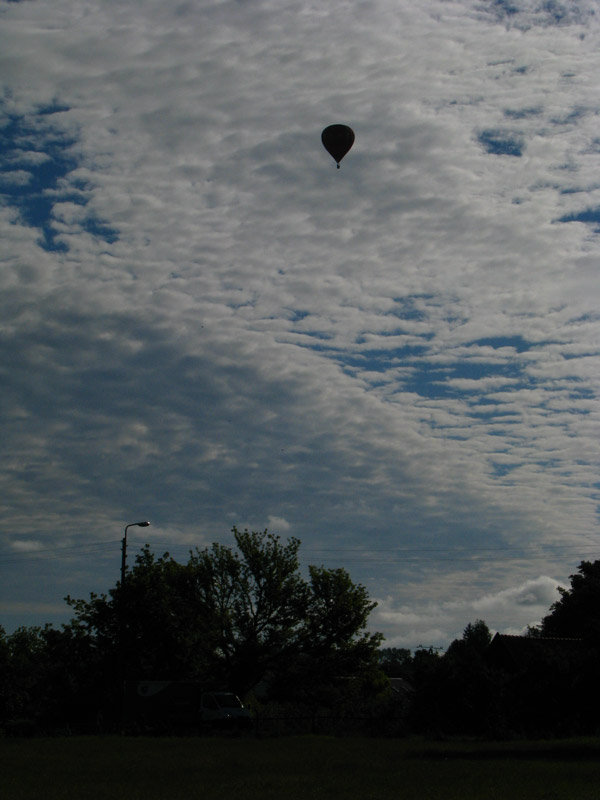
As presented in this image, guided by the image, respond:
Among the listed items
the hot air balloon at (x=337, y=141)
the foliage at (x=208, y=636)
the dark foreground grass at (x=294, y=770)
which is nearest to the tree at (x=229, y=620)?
the foliage at (x=208, y=636)

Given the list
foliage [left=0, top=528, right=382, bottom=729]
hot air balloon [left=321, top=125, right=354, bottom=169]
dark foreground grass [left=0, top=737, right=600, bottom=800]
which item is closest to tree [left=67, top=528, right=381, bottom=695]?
foliage [left=0, top=528, right=382, bottom=729]

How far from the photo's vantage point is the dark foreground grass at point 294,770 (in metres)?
19.1

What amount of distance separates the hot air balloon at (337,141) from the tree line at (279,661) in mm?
21587

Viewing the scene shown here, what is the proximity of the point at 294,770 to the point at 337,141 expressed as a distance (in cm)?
2224

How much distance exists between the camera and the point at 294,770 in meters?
25.0

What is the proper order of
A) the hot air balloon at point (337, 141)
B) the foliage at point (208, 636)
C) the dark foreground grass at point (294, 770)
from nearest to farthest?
the dark foreground grass at point (294, 770)
the hot air balloon at point (337, 141)
the foliage at point (208, 636)

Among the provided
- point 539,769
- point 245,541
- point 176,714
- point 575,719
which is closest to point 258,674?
point 245,541

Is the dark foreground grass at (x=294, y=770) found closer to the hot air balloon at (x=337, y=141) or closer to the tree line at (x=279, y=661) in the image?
the tree line at (x=279, y=661)

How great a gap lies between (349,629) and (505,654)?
40.7ft

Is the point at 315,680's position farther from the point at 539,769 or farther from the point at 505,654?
the point at 539,769

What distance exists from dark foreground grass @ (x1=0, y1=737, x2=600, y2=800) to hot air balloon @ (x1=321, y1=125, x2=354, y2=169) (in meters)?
21.5

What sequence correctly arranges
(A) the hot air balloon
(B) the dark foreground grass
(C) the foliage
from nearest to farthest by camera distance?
(B) the dark foreground grass, (A) the hot air balloon, (C) the foliage

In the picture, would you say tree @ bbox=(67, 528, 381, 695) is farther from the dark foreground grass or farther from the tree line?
the dark foreground grass

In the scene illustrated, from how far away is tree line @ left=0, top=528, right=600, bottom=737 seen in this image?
129 feet
